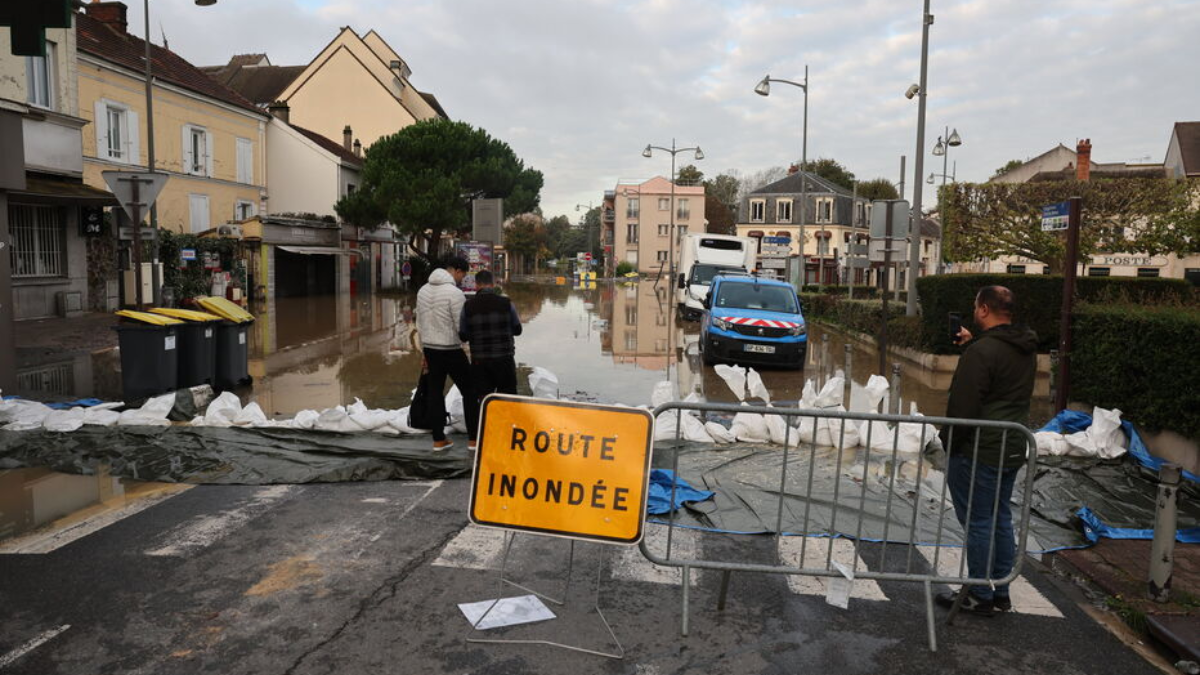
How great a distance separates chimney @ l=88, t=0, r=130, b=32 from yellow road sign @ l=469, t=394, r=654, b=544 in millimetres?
33304

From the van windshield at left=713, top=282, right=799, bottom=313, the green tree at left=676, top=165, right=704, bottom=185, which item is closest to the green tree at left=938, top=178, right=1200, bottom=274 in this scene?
the van windshield at left=713, top=282, right=799, bottom=313

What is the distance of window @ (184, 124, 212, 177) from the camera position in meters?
31.2

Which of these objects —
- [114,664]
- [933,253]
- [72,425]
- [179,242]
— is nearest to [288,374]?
[72,425]

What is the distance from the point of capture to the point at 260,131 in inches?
1441

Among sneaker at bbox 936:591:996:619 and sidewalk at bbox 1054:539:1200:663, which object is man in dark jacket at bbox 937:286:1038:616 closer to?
sneaker at bbox 936:591:996:619

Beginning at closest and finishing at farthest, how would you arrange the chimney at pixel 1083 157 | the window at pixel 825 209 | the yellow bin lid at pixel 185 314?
the yellow bin lid at pixel 185 314, the chimney at pixel 1083 157, the window at pixel 825 209

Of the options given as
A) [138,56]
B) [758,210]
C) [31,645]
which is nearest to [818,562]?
[31,645]

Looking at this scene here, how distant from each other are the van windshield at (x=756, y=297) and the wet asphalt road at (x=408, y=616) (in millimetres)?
11219

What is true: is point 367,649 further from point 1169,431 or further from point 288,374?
point 288,374

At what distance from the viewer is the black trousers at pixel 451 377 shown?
7766mm

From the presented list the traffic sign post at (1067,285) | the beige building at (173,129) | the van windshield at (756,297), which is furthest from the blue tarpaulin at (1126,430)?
the beige building at (173,129)

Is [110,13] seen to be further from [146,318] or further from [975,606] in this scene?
[975,606]

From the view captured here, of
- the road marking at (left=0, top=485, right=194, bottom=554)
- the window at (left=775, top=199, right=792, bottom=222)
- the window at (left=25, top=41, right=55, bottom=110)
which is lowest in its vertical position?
the road marking at (left=0, top=485, right=194, bottom=554)

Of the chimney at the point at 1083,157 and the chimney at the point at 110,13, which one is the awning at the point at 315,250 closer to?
the chimney at the point at 110,13
